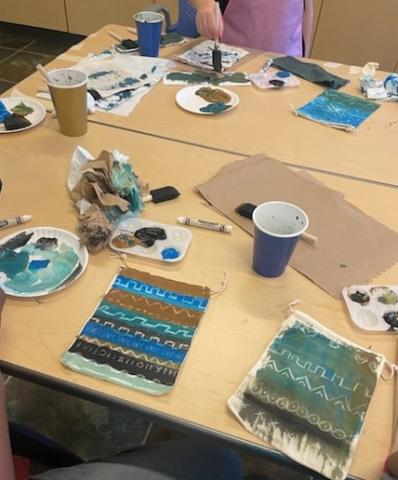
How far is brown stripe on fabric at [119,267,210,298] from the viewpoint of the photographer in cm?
75

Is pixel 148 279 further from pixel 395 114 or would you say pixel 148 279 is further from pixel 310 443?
pixel 395 114

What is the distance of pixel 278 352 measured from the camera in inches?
26.1

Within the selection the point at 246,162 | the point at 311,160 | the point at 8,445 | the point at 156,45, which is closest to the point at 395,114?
the point at 311,160

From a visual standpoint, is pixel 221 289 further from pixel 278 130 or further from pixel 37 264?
pixel 278 130

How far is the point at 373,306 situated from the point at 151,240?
40cm

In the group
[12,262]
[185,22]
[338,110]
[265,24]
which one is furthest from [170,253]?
[185,22]

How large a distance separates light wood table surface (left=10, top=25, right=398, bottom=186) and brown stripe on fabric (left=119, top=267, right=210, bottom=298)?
0.45 metres

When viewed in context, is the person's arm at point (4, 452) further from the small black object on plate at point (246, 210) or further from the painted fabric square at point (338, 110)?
the painted fabric square at point (338, 110)

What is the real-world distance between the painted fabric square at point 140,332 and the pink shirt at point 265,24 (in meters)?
1.19

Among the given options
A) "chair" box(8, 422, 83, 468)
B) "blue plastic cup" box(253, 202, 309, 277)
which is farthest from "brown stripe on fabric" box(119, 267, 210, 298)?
"chair" box(8, 422, 83, 468)

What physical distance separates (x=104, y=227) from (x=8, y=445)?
1.21 feet

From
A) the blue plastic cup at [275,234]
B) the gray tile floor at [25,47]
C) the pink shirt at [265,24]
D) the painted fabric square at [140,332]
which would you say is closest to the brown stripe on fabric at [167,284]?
the painted fabric square at [140,332]

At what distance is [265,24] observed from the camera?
1.60m

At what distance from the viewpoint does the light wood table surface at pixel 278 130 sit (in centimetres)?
108
